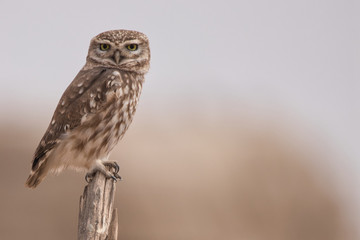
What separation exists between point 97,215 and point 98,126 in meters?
1.48

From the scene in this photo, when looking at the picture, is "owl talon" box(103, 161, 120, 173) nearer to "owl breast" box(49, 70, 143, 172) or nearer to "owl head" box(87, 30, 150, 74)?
"owl breast" box(49, 70, 143, 172)

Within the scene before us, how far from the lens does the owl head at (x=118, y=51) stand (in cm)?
749

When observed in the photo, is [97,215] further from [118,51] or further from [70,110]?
[118,51]

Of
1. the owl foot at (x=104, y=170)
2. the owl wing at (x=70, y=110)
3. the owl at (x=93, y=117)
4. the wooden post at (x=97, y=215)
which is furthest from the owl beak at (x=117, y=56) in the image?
the wooden post at (x=97, y=215)

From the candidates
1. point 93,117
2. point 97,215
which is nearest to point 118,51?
point 93,117

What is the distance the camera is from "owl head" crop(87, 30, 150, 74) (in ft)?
24.6

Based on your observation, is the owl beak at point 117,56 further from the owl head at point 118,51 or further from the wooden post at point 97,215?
the wooden post at point 97,215

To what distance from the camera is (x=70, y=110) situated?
7.05 meters

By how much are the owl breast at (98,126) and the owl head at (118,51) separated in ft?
0.78

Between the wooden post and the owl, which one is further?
the owl

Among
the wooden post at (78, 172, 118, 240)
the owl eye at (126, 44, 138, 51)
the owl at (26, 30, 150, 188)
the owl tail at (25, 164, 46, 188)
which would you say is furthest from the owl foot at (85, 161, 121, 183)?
the owl eye at (126, 44, 138, 51)

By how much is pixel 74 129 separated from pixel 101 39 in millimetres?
1023

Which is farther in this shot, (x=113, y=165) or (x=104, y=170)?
(x=113, y=165)

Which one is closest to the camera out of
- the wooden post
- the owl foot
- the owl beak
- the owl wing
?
the wooden post
